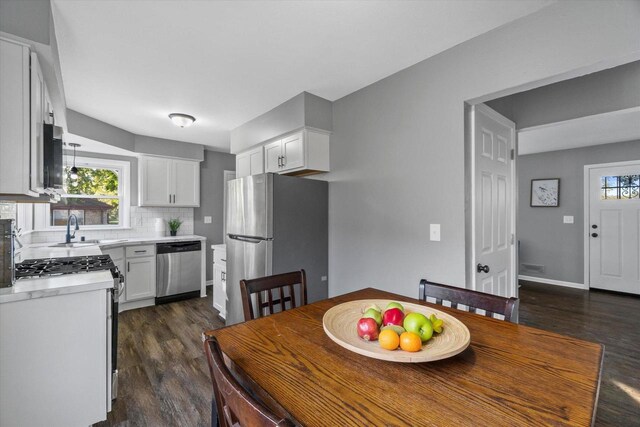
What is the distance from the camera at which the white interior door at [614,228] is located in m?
4.27

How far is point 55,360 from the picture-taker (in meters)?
1.54

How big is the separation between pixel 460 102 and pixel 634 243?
455 cm

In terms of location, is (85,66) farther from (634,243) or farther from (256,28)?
(634,243)

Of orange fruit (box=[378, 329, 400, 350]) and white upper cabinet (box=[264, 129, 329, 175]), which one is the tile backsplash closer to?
white upper cabinet (box=[264, 129, 329, 175])

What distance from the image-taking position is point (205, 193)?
496cm

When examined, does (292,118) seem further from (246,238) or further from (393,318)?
(393,318)

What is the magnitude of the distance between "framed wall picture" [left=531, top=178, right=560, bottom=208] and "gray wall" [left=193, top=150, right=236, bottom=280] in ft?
18.4

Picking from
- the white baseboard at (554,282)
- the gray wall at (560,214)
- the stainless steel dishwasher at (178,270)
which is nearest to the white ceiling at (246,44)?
the stainless steel dishwasher at (178,270)

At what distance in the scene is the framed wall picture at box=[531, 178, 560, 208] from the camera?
4.97 m

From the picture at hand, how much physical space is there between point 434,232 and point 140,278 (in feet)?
12.2

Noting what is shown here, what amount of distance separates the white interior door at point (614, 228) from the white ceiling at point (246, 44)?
444 cm

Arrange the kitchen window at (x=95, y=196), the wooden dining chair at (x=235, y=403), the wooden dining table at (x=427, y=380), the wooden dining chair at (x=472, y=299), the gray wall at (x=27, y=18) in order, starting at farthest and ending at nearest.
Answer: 1. the kitchen window at (x=95, y=196)
2. the gray wall at (x=27, y=18)
3. the wooden dining chair at (x=472, y=299)
4. the wooden dining table at (x=427, y=380)
5. the wooden dining chair at (x=235, y=403)

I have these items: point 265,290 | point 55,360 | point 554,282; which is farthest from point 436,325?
point 554,282

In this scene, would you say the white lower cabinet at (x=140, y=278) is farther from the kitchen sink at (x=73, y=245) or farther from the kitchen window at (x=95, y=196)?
the kitchen window at (x=95, y=196)
